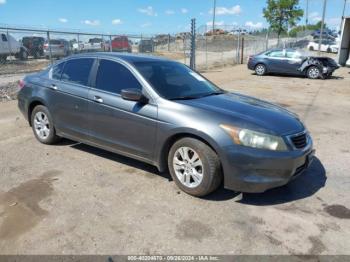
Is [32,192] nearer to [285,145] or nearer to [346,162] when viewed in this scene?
[285,145]

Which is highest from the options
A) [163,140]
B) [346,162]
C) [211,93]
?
[211,93]

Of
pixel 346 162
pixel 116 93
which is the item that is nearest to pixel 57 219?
pixel 116 93

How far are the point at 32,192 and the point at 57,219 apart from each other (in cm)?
82

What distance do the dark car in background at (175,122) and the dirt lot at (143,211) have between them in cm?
32

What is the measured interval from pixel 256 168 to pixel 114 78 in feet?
7.59

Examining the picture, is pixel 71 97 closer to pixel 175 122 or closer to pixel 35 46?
pixel 175 122

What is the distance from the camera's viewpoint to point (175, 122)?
422 cm

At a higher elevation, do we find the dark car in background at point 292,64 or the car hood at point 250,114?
the car hood at point 250,114

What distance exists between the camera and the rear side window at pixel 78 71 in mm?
5340

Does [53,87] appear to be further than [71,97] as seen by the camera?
Yes

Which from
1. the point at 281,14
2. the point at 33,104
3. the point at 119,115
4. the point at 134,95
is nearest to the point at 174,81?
the point at 134,95

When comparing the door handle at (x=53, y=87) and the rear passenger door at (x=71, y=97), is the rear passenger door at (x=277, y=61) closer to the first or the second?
the rear passenger door at (x=71, y=97)

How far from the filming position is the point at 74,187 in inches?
178

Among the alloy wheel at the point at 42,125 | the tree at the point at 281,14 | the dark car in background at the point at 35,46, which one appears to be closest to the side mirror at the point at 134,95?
the alloy wheel at the point at 42,125
